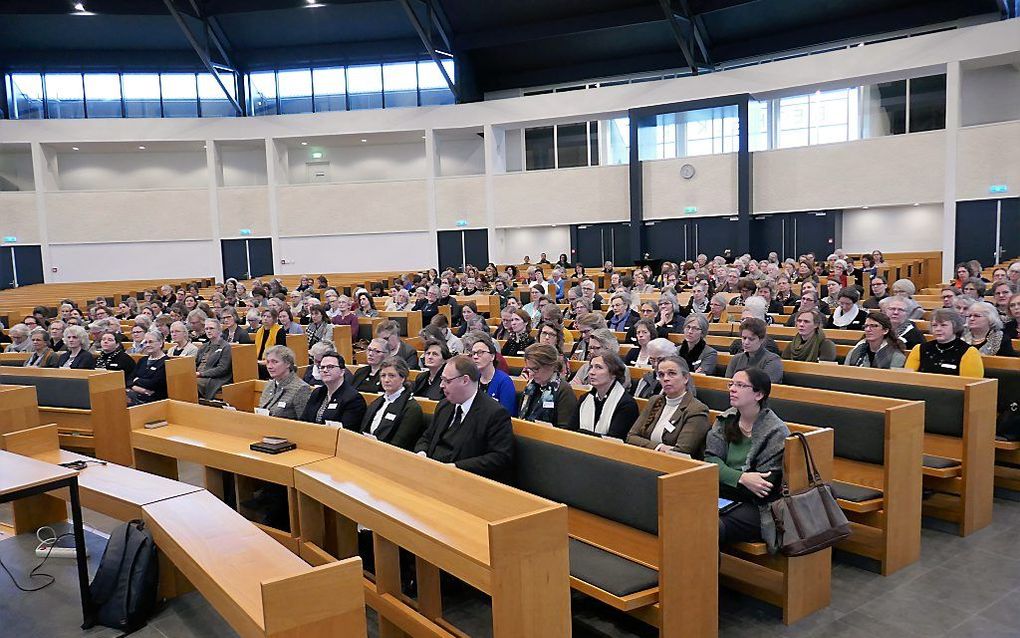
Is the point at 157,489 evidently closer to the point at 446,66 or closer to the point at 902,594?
the point at 902,594

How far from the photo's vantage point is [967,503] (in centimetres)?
412

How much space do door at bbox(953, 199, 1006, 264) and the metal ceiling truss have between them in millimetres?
12213

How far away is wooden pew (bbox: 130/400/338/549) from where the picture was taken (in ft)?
13.5

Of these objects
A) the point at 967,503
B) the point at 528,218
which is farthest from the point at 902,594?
the point at 528,218

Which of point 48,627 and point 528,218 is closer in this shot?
point 48,627

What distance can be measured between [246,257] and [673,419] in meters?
19.8

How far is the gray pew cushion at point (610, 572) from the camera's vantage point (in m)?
2.92

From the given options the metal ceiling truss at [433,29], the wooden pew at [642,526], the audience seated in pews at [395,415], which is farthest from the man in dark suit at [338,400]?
the metal ceiling truss at [433,29]

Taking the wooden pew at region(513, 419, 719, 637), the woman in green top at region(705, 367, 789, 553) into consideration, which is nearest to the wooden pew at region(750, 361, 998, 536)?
the woman in green top at region(705, 367, 789, 553)

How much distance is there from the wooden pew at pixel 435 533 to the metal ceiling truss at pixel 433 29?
15.3m

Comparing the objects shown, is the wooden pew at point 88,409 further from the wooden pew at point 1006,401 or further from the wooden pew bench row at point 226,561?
the wooden pew at point 1006,401

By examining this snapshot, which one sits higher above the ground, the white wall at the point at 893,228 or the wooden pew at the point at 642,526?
the white wall at the point at 893,228

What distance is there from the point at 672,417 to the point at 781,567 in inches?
35.5

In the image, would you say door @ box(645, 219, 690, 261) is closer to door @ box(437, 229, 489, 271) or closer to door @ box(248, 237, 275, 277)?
door @ box(437, 229, 489, 271)
